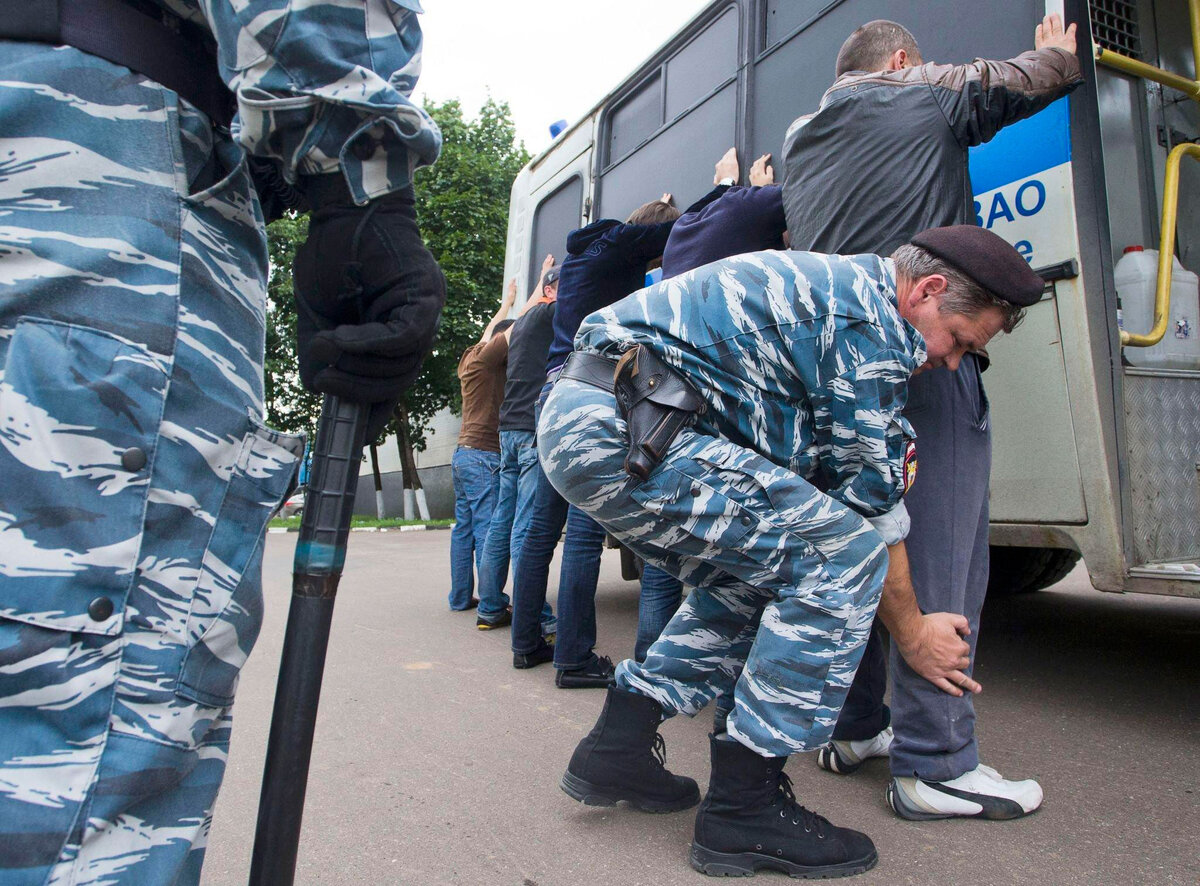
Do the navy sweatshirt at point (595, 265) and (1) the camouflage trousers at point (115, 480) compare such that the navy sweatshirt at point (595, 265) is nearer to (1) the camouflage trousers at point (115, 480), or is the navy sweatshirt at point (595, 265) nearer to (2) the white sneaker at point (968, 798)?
(2) the white sneaker at point (968, 798)

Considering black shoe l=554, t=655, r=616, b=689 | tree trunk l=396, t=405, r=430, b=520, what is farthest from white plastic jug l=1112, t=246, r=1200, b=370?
tree trunk l=396, t=405, r=430, b=520

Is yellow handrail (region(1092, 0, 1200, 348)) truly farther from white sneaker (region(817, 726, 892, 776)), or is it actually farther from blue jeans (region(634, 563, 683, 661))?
blue jeans (region(634, 563, 683, 661))

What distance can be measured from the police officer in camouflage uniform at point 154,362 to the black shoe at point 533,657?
257 centimetres

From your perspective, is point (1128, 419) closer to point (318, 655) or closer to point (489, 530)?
point (318, 655)

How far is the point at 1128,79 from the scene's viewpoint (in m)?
2.99

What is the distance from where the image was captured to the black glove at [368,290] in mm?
1153

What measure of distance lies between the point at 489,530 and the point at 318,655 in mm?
3347

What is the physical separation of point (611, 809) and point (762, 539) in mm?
846

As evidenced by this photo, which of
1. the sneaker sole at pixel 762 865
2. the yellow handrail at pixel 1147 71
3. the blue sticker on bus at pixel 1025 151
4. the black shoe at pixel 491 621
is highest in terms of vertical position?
the yellow handrail at pixel 1147 71

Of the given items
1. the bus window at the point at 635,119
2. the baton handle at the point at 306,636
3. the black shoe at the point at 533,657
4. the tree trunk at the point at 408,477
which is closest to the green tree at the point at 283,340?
the tree trunk at the point at 408,477

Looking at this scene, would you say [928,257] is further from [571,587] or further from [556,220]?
[556,220]

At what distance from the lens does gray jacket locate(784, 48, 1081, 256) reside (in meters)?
2.19

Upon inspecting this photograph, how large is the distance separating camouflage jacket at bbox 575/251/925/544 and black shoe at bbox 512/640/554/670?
1960 millimetres

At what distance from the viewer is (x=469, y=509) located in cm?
510
